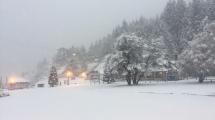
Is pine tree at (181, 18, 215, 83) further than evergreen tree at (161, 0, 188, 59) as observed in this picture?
No

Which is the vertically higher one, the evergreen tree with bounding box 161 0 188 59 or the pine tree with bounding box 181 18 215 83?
the evergreen tree with bounding box 161 0 188 59

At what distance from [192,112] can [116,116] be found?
397 cm

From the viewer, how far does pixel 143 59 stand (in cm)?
5772

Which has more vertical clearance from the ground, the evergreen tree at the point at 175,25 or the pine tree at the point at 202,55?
the evergreen tree at the point at 175,25

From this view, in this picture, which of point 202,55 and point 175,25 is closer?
point 202,55

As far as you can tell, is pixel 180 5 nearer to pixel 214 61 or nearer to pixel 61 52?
pixel 214 61

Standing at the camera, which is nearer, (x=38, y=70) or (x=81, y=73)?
(x=81, y=73)

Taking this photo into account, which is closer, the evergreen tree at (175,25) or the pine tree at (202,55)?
the pine tree at (202,55)

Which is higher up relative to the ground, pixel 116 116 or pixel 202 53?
pixel 202 53

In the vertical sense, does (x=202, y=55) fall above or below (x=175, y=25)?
below

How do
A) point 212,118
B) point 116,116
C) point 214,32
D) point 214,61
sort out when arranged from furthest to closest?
point 214,32 < point 214,61 < point 116,116 < point 212,118

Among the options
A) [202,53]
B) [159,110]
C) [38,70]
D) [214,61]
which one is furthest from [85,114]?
[38,70]

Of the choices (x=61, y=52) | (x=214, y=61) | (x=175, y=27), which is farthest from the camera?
(x=61, y=52)

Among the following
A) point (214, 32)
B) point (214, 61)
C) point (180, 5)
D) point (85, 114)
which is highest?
point (180, 5)
